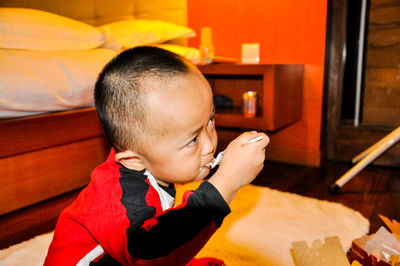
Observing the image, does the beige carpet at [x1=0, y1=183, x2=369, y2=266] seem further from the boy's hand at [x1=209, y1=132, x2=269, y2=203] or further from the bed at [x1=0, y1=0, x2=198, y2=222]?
the boy's hand at [x1=209, y1=132, x2=269, y2=203]

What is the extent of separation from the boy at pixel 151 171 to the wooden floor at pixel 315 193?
1.86 ft

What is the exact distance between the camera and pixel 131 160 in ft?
1.94

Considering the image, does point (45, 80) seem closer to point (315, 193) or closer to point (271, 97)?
point (271, 97)

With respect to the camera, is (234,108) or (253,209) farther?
(234,108)

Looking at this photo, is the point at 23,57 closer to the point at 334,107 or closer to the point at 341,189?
the point at 341,189

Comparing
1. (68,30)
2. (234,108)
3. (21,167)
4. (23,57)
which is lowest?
(21,167)

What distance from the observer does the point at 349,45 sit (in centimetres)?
169

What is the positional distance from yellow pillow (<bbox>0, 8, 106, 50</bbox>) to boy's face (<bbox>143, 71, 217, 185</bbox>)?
0.81m

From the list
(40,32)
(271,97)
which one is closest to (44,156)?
(40,32)

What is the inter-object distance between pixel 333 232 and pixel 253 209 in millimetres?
279

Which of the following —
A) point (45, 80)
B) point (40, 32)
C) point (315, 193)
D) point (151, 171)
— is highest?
point (40, 32)

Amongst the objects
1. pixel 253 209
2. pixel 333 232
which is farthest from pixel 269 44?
pixel 333 232

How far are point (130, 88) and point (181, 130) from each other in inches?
4.4

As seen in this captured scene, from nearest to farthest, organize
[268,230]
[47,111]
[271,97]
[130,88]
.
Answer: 1. [130,88]
2. [268,230]
3. [47,111]
4. [271,97]
